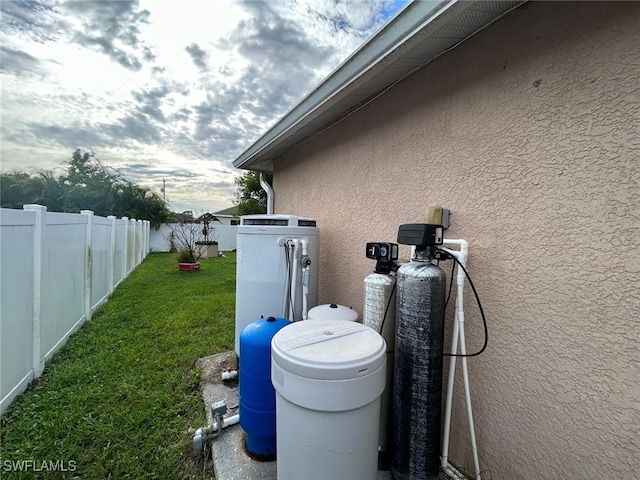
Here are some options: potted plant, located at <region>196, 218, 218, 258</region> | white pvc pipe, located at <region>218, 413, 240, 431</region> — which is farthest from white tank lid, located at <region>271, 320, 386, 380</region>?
potted plant, located at <region>196, 218, 218, 258</region>

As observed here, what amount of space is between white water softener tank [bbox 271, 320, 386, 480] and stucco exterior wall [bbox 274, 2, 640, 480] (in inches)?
34.1

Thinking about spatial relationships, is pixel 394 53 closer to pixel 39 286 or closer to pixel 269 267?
pixel 269 267

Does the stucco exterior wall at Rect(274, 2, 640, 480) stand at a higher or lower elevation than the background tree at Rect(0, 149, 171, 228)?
lower

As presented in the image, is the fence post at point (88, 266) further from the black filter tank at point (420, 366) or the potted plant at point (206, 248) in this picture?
the potted plant at point (206, 248)

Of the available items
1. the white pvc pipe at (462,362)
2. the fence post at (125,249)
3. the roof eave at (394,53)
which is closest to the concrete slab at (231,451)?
the white pvc pipe at (462,362)

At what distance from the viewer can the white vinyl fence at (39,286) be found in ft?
8.86

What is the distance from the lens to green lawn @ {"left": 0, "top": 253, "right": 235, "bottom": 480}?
212 cm

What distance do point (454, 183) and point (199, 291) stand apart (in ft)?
24.7

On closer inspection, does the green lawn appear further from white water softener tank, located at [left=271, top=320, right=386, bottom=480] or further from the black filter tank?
the black filter tank

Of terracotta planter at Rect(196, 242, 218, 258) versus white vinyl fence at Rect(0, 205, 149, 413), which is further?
terracotta planter at Rect(196, 242, 218, 258)

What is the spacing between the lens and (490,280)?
1752 mm

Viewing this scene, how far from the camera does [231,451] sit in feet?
7.11

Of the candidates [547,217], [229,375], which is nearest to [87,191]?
[229,375]

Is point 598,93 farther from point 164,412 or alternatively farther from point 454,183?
point 164,412
